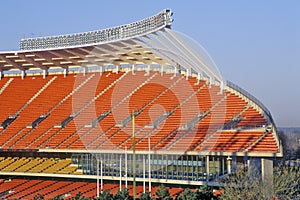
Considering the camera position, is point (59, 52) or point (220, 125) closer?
point (220, 125)

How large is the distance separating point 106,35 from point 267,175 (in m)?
19.8

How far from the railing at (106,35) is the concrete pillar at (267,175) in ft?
36.9

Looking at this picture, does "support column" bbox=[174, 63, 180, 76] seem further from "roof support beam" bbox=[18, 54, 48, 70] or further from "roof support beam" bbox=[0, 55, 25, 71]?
"roof support beam" bbox=[0, 55, 25, 71]

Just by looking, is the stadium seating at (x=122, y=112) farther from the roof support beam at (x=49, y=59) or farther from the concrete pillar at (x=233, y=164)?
the roof support beam at (x=49, y=59)

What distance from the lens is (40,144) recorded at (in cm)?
3366

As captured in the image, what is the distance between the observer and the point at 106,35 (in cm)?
4031

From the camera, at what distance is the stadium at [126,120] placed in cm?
2814

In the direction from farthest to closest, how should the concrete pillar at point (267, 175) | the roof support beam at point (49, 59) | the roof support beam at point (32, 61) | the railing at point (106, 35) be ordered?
the roof support beam at point (32, 61)
the roof support beam at point (49, 59)
the railing at point (106, 35)
the concrete pillar at point (267, 175)

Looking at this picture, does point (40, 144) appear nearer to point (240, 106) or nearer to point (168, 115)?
point (168, 115)

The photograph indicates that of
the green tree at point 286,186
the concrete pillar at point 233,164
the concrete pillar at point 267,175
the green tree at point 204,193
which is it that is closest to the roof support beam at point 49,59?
the concrete pillar at point 233,164

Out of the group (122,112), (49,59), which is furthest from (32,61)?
(122,112)

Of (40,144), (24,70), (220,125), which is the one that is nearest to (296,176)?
(220,125)

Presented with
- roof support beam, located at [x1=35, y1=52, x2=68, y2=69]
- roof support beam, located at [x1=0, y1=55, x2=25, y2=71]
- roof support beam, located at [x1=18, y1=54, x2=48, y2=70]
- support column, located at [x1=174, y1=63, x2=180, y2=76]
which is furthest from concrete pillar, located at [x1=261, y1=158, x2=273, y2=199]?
roof support beam, located at [x1=0, y1=55, x2=25, y2=71]

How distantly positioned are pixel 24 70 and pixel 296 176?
2815cm
